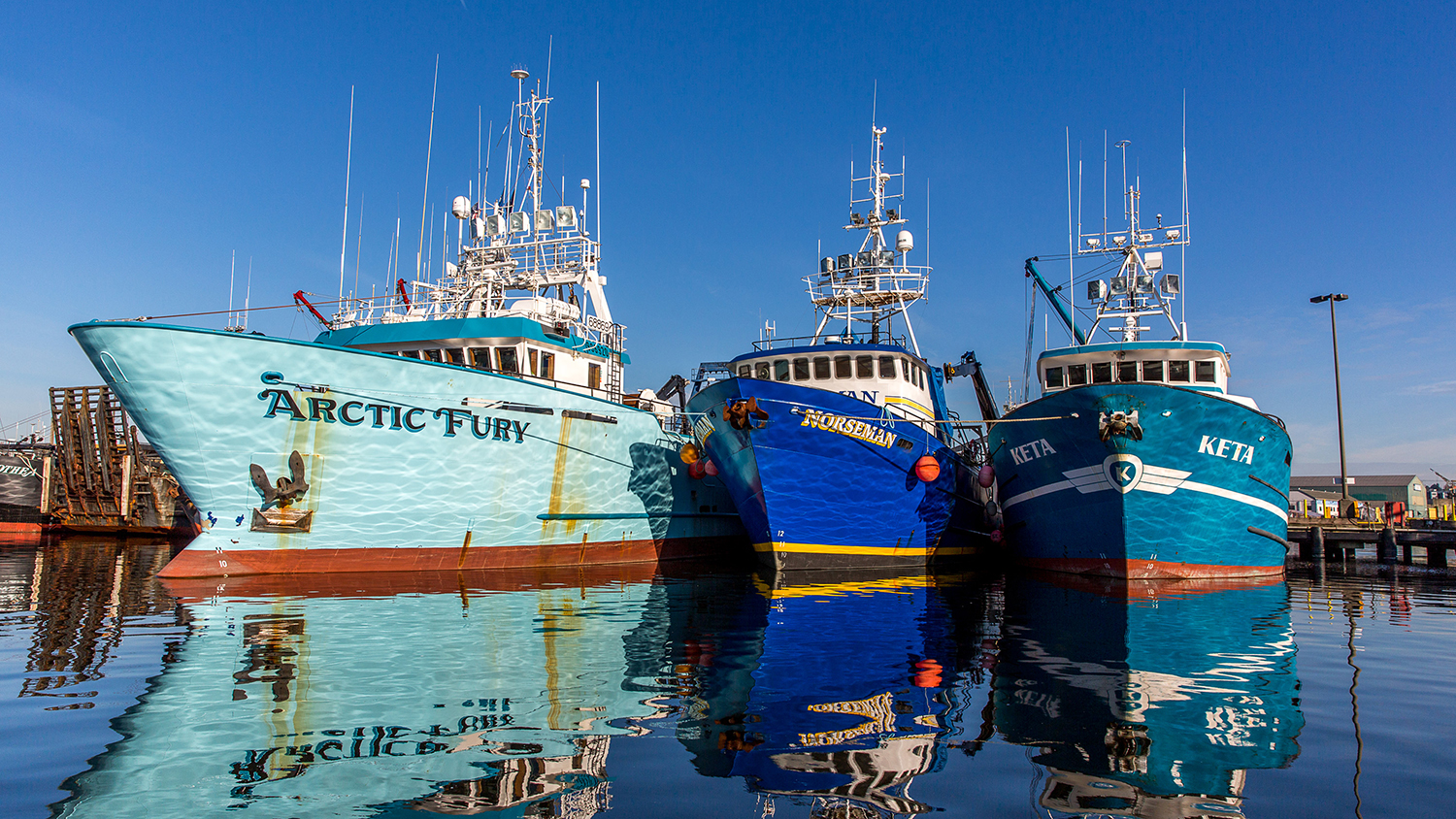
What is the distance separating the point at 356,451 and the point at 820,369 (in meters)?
11.3

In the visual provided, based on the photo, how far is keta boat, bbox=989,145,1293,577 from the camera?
1520 cm

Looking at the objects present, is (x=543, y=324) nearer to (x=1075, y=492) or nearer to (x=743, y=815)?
(x=1075, y=492)

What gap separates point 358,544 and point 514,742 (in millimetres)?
13233

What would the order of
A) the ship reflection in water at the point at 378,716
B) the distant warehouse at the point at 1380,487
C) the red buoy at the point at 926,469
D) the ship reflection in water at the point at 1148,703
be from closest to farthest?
the ship reflection in water at the point at 378,716, the ship reflection in water at the point at 1148,703, the red buoy at the point at 926,469, the distant warehouse at the point at 1380,487

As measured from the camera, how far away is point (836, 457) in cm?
1712

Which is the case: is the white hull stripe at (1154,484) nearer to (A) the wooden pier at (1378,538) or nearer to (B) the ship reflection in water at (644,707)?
(B) the ship reflection in water at (644,707)

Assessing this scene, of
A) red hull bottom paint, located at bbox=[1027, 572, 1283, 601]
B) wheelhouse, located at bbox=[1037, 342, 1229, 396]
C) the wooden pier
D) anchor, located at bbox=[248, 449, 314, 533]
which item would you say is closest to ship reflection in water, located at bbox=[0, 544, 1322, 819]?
red hull bottom paint, located at bbox=[1027, 572, 1283, 601]

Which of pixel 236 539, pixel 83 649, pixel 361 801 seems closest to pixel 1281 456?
pixel 361 801

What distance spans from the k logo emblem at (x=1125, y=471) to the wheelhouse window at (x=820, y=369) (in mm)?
7402

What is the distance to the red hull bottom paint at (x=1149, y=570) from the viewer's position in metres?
15.8

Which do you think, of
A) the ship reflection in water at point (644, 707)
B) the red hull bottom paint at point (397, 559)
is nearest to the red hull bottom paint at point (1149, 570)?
the ship reflection in water at point (644, 707)

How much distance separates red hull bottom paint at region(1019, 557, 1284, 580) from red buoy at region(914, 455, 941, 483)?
3.45 meters

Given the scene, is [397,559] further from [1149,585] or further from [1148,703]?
[1149,585]

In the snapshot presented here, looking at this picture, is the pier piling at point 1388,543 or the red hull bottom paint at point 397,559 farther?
the pier piling at point 1388,543
